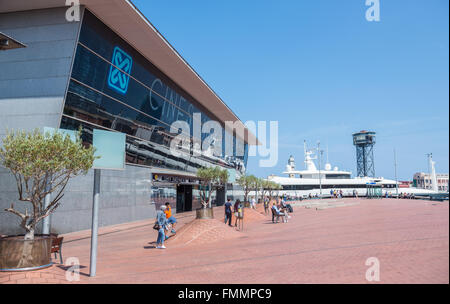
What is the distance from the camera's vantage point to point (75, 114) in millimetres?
17641

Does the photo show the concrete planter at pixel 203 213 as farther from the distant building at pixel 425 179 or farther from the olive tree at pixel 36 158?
the distant building at pixel 425 179

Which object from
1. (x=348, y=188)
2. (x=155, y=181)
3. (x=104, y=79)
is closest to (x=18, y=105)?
(x=104, y=79)

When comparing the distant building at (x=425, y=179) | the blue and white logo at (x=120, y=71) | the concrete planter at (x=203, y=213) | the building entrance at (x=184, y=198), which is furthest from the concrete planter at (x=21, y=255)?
the distant building at (x=425, y=179)

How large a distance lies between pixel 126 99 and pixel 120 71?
1981 millimetres

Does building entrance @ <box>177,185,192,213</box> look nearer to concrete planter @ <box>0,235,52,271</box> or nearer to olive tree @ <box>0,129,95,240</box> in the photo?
olive tree @ <box>0,129,95,240</box>

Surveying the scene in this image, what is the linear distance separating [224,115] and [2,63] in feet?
100

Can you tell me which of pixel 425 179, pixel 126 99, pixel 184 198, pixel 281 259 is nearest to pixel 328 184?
pixel 184 198

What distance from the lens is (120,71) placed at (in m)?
21.6

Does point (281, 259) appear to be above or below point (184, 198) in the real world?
below

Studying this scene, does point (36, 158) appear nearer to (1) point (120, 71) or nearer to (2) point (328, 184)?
(1) point (120, 71)

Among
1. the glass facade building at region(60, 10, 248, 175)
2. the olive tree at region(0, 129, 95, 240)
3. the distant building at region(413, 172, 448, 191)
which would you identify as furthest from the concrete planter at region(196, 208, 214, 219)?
the distant building at region(413, 172, 448, 191)

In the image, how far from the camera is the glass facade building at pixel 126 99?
58.4 ft

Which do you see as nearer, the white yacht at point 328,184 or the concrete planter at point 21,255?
the concrete planter at point 21,255

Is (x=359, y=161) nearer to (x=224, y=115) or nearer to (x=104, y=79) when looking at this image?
(x=224, y=115)
